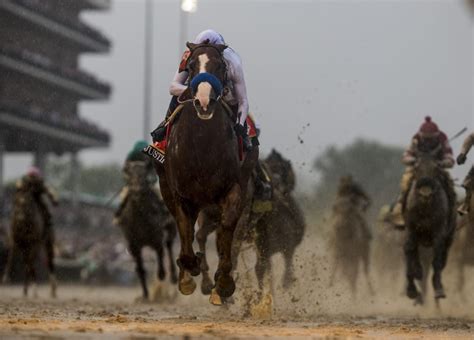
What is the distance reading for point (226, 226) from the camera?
12.5 m

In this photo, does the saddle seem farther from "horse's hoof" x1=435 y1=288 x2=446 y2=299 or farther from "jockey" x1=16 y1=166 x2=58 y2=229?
"jockey" x1=16 y1=166 x2=58 y2=229

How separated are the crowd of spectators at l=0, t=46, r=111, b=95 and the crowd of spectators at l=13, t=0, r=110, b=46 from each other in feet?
7.71

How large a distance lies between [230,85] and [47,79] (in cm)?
6081

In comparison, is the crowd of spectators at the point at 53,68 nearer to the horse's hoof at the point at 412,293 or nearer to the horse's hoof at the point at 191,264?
the horse's hoof at the point at 412,293

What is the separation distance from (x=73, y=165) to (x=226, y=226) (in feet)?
223

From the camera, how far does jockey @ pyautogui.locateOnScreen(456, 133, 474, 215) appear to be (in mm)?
16469

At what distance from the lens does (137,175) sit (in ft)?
67.2

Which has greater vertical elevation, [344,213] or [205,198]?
[344,213]

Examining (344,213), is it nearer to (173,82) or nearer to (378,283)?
(378,283)

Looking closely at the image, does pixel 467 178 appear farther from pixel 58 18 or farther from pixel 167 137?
pixel 58 18

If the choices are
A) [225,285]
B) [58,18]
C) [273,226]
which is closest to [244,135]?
[225,285]

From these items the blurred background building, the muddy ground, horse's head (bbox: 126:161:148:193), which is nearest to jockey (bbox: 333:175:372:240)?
the muddy ground

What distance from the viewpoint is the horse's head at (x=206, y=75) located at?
1205cm

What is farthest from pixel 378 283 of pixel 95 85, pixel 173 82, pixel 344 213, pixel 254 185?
pixel 95 85
